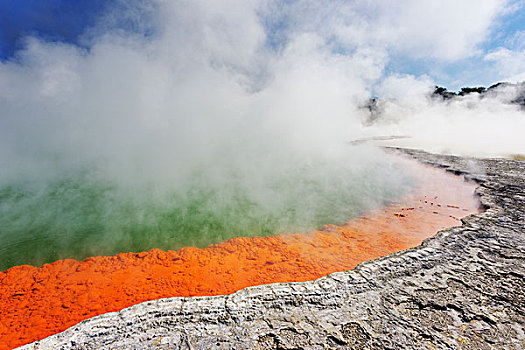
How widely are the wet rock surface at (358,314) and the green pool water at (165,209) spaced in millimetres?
2168

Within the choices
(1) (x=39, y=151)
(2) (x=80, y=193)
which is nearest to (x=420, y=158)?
(2) (x=80, y=193)

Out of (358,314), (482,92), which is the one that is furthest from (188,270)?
(482,92)

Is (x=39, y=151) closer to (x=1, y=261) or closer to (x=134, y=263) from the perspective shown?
(x=1, y=261)

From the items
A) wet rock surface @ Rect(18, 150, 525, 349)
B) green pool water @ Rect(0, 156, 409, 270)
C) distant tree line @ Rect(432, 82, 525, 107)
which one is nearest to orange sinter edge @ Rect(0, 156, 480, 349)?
green pool water @ Rect(0, 156, 409, 270)

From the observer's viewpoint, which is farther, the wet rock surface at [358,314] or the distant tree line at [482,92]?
the distant tree line at [482,92]

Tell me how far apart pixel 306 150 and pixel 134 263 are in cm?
980

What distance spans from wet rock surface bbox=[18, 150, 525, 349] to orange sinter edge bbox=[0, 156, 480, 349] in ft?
2.83

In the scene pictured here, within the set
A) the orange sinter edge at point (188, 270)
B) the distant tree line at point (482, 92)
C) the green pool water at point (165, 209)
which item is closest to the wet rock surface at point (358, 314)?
the orange sinter edge at point (188, 270)

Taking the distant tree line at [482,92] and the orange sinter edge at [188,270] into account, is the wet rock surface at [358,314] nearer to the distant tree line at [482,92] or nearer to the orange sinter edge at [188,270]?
the orange sinter edge at [188,270]

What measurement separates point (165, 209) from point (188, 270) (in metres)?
2.54

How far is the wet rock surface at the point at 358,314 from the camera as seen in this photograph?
170 cm

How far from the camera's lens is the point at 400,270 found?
2.45m

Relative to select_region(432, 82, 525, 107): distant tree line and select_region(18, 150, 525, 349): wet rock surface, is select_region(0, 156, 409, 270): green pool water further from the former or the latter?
select_region(432, 82, 525, 107): distant tree line

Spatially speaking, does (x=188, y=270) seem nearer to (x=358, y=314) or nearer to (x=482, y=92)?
(x=358, y=314)
